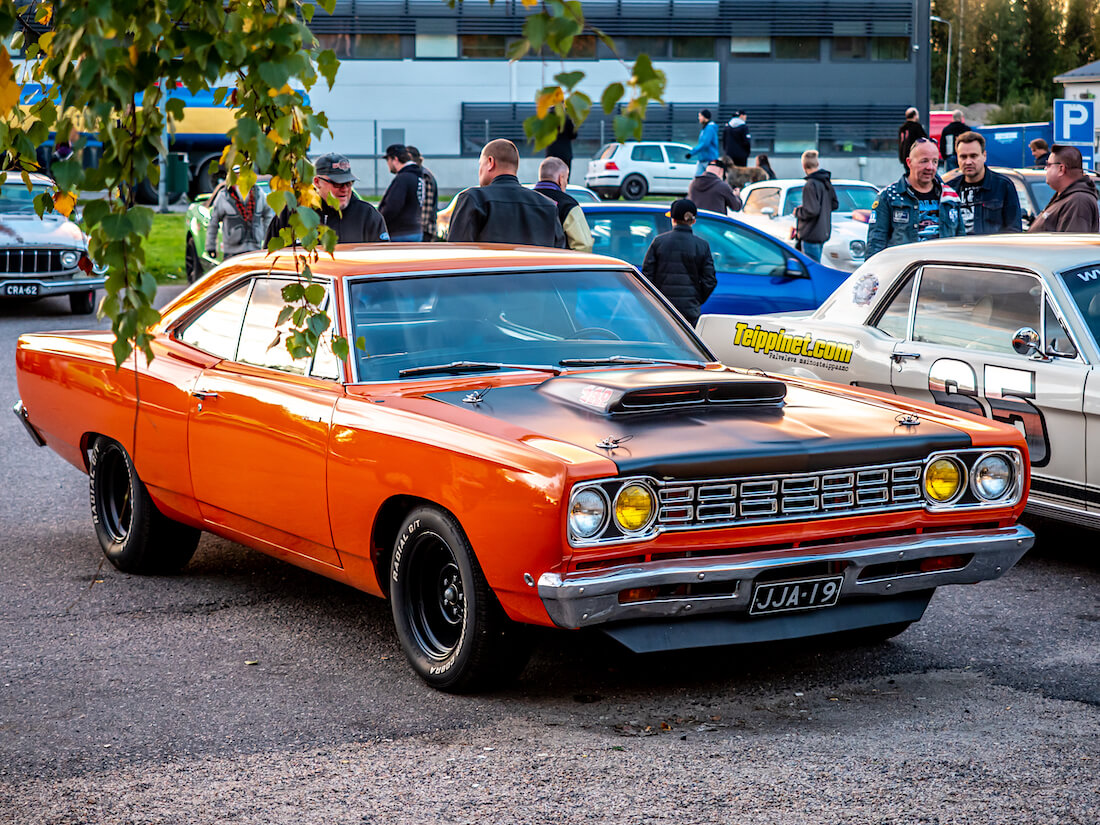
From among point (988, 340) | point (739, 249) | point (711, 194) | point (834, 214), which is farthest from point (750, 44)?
point (988, 340)

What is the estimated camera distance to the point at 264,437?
5547 millimetres

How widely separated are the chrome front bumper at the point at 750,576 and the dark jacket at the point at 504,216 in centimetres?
456

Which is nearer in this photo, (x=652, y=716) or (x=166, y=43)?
(x=166, y=43)

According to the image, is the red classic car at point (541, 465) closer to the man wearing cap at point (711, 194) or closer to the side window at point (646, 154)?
the man wearing cap at point (711, 194)

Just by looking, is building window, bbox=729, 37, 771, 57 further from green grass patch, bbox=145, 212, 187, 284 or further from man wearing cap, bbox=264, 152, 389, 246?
man wearing cap, bbox=264, 152, 389, 246

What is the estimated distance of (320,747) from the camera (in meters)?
4.46

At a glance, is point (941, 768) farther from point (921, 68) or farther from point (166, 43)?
point (921, 68)

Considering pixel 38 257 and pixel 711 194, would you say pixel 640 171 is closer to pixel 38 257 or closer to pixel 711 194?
pixel 711 194

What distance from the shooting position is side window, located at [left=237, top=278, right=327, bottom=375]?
586 centimetres

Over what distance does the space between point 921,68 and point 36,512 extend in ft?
174

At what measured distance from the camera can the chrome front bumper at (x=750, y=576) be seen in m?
4.36

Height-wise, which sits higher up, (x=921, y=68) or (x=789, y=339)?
(x=921, y=68)

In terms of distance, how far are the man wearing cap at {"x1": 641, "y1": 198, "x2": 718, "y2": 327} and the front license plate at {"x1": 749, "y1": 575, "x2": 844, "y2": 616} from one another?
5.77 m

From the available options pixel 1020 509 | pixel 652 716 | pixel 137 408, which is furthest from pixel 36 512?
pixel 1020 509
